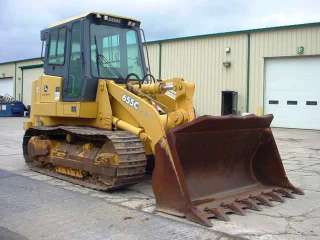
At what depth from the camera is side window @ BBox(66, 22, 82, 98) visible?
8.46m

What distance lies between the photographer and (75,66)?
8.57m

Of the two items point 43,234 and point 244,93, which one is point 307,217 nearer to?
point 43,234

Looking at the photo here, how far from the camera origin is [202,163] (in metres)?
6.90

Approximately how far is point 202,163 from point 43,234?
2509 millimetres

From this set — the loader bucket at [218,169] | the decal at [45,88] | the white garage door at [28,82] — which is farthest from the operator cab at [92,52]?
the white garage door at [28,82]

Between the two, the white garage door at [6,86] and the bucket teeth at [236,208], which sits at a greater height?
the white garage door at [6,86]

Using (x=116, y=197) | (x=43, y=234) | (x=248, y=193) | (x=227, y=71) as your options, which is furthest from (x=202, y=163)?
(x=227, y=71)

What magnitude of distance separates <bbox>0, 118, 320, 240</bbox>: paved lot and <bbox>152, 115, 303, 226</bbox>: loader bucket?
0.21 m

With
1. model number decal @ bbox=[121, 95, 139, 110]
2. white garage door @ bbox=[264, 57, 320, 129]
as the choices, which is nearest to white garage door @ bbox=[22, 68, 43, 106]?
white garage door @ bbox=[264, 57, 320, 129]

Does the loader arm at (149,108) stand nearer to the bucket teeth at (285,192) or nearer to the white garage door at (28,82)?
the bucket teeth at (285,192)

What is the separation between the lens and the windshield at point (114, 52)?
27.7 feet

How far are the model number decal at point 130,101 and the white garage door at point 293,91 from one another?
13.7 metres

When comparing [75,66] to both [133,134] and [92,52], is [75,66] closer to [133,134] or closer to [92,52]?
[92,52]

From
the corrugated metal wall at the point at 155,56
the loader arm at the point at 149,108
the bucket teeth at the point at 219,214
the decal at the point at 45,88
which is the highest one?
the corrugated metal wall at the point at 155,56
